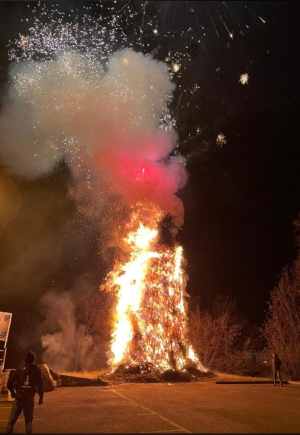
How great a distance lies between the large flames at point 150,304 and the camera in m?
17.9

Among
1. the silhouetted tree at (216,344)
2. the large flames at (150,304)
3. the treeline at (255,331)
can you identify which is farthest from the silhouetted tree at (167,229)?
the silhouetted tree at (216,344)

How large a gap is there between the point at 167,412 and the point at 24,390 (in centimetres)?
347

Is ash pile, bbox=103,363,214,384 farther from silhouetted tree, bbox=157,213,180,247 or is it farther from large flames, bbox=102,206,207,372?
silhouetted tree, bbox=157,213,180,247

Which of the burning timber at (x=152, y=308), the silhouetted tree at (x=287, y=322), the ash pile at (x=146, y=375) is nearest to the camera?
the ash pile at (x=146, y=375)

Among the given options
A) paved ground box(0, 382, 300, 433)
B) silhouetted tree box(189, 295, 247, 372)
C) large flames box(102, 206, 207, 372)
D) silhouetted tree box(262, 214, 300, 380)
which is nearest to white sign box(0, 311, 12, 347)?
paved ground box(0, 382, 300, 433)

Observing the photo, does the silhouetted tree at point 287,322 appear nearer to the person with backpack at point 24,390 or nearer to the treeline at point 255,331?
the treeline at point 255,331

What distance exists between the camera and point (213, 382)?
1658 centimetres

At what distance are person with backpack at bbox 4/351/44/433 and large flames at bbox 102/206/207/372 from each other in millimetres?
10964

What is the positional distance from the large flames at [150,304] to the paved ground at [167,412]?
5281mm

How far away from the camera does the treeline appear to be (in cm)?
2220

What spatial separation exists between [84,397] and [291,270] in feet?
54.5

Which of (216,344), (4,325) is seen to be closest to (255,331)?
(216,344)

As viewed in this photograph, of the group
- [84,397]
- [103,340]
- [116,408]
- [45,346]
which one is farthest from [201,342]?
[116,408]

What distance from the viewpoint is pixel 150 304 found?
60.0ft
